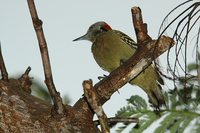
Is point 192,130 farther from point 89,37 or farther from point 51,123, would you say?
point 89,37

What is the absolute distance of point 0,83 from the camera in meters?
2.85

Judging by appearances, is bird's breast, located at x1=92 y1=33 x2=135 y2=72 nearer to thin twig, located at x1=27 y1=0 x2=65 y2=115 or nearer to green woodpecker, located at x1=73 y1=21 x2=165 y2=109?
green woodpecker, located at x1=73 y1=21 x2=165 y2=109

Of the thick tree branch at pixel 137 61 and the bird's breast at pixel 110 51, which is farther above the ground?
the bird's breast at pixel 110 51

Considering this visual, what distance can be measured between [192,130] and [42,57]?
4.99 ft

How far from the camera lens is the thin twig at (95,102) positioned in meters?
2.56

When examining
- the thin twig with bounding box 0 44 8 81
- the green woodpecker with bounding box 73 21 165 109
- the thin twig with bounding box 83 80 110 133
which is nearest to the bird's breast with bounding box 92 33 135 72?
the green woodpecker with bounding box 73 21 165 109

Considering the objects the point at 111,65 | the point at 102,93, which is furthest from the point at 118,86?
the point at 111,65

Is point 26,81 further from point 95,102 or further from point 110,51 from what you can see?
point 110,51

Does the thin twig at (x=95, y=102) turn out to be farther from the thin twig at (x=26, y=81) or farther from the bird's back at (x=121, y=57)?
the bird's back at (x=121, y=57)

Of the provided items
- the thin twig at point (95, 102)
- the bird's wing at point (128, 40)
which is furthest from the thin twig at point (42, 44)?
the bird's wing at point (128, 40)

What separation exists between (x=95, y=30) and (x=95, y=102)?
3.42m

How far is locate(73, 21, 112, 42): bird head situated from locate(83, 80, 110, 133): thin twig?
3216 mm

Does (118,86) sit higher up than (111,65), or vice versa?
(111,65)

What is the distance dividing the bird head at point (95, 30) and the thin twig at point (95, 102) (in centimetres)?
322
